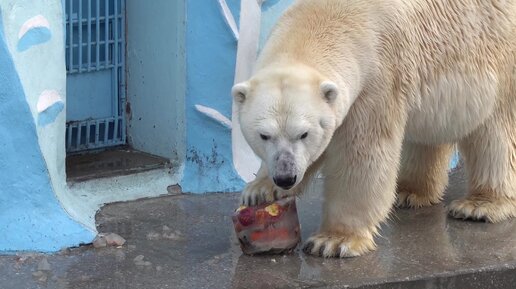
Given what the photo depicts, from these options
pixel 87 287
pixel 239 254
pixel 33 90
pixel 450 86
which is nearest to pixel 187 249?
pixel 239 254

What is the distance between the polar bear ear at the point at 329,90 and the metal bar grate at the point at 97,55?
58.2 inches

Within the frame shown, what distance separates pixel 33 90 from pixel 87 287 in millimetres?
861

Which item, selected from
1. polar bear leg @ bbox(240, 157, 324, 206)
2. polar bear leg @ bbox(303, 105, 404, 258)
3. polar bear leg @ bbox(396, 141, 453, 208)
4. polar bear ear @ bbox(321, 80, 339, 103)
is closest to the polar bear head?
polar bear ear @ bbox(321, 80, 339, 103)

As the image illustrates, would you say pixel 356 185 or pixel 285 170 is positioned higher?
pixel 285 170

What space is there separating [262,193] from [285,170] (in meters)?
0.71

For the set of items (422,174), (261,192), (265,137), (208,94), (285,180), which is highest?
(265,137)

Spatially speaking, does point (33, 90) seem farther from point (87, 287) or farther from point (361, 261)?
point (361, 261)

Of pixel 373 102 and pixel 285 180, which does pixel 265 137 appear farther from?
pixel 373 102

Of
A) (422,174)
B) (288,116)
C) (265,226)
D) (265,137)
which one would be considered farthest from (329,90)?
(422,174)

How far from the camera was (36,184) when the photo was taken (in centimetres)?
449

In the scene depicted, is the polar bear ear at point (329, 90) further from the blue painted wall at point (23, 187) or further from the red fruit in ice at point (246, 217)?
the blue painted wall at point (23, 187)

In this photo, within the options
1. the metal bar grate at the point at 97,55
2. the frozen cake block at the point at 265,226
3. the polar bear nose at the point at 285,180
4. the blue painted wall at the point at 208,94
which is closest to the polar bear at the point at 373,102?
the polar bear nose at the point at 285,180

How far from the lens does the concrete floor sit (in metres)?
4.18

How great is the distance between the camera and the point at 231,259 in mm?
4414
